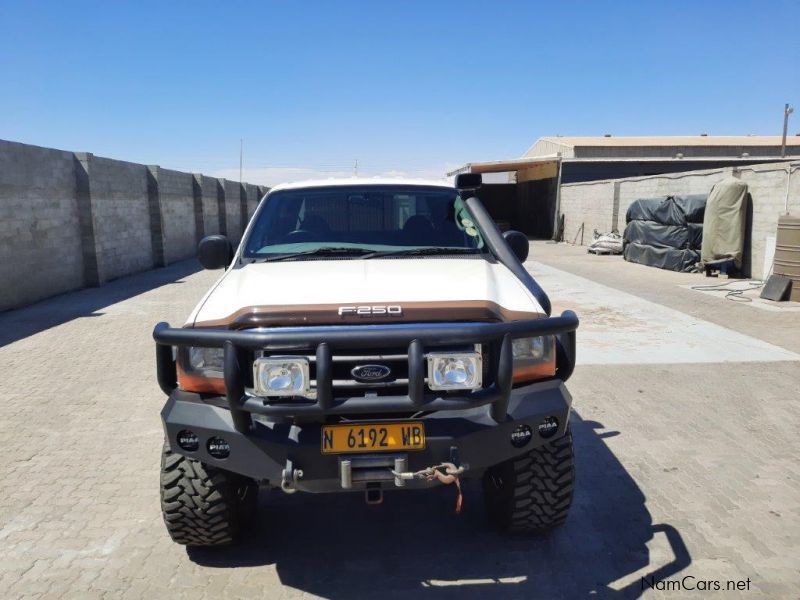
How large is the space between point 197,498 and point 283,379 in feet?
3.05

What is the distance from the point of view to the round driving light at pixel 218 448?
2.77m

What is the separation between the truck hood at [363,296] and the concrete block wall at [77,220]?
9.69 m

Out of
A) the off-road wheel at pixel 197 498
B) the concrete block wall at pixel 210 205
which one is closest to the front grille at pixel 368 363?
the off-road wheel at pixel 197 498

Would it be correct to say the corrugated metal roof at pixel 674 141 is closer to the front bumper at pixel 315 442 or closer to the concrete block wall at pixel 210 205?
the concrete block wall at pixel 210 205

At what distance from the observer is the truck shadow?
118 inches

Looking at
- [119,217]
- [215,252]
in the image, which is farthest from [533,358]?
[119,217]

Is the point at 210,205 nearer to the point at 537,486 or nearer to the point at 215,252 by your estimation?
the point at 215,252

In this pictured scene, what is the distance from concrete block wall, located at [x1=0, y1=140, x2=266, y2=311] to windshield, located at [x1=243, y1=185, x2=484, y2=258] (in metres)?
8.86

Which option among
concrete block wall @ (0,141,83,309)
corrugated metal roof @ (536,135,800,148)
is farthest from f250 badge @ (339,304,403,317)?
corrugated metal roof @ (536,135,800,148)

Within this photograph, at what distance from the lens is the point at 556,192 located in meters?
29.5

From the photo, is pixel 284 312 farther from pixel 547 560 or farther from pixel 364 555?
pixel 547 560

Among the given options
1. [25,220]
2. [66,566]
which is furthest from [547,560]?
[25,220]

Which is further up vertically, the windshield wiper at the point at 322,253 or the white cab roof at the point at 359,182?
the white cab roof at the point at 359,182

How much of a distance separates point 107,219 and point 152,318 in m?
6.19
